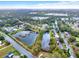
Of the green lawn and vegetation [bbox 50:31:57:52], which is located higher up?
vegetation [bbox 50:31:57:52]

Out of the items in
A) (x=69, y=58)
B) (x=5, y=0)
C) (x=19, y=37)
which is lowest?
(x=69, y=58)

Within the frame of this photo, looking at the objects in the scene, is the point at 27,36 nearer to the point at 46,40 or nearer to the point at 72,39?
the point at 46,40

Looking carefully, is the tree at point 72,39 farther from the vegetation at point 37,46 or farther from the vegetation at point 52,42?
the vegetation at point 37,46

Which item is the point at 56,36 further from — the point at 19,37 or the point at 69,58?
the point at 19,37

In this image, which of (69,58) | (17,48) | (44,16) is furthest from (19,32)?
(69,58)

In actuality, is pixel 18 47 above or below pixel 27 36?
below

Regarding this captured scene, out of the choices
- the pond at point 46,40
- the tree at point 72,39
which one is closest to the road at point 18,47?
the pond at point 46,40

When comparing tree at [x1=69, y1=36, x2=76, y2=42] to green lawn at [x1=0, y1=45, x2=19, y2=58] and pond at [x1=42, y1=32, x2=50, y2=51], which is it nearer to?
pond at [x1=42, y1=32, x2=50, y2=51]

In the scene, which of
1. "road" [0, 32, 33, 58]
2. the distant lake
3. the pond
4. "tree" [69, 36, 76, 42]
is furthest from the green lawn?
"tree" [69, 36, 76, 42]

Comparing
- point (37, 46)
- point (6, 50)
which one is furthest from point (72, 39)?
point (6, 50)
